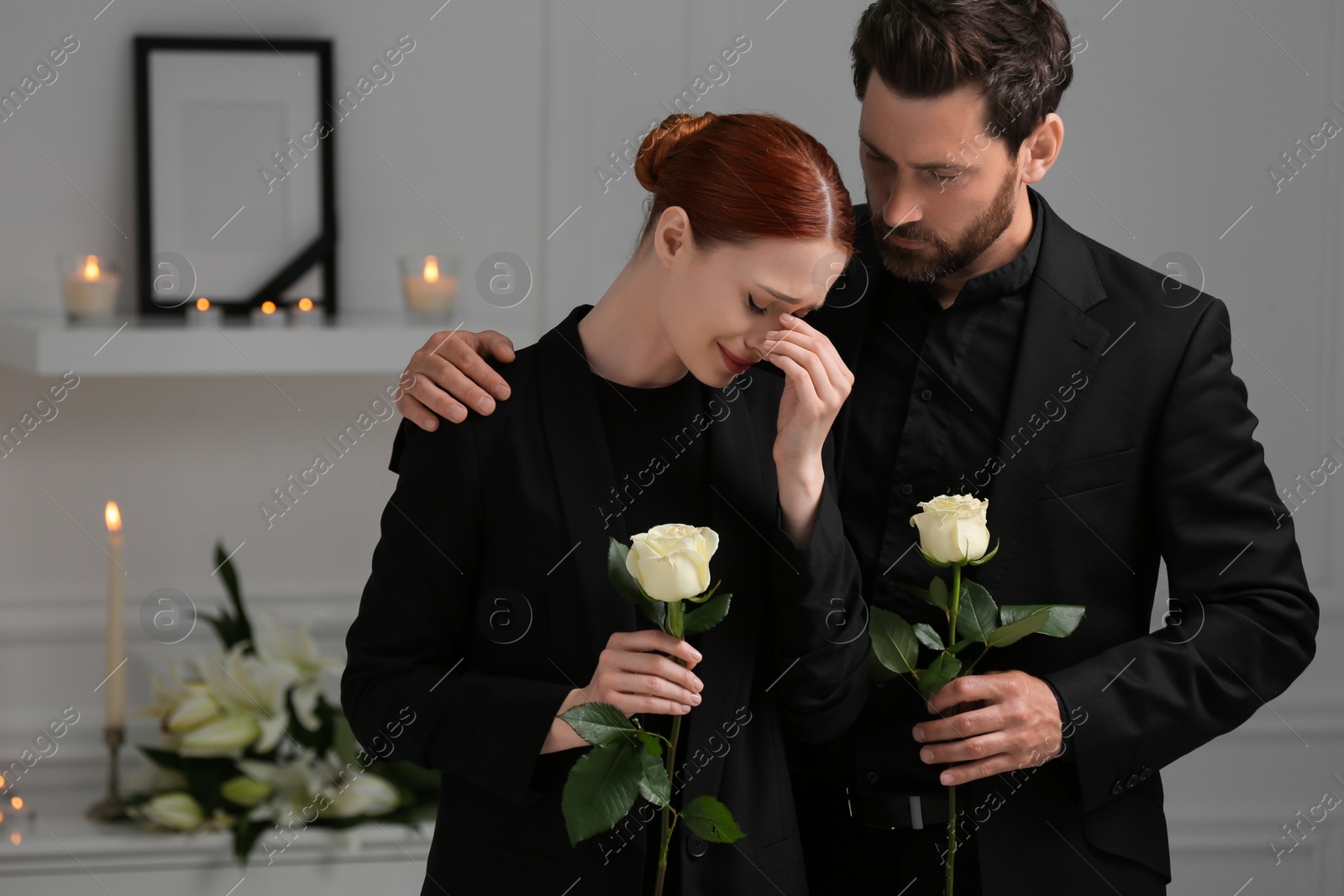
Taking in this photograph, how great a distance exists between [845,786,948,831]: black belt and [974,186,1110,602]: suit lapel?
253 mm

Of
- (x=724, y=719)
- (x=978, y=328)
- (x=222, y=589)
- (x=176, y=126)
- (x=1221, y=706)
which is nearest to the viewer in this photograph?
(x=724, y=719)

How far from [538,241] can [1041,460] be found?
1.31 meters

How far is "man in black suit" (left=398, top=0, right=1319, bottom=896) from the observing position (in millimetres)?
1325

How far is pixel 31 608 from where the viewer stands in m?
2.35

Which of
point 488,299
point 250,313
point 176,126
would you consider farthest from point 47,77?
point 488,299

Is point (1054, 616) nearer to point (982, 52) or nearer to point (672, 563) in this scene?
point (672, 563)

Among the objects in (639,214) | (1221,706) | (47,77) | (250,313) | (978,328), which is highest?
(47,77)

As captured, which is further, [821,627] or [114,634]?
[114,634]

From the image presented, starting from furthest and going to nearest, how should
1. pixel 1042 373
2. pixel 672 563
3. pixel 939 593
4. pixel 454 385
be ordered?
pixel 1042 373 < pixel 454 385 < pixel 939 593 < pixel 672 563

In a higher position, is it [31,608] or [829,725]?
[31,608]

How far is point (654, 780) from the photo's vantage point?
3.30 ft

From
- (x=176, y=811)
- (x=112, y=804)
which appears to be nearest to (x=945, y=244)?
(x=176, y=811)

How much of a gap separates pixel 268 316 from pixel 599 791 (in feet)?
4.80

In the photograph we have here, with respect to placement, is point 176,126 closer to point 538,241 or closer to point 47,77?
point 47,77
